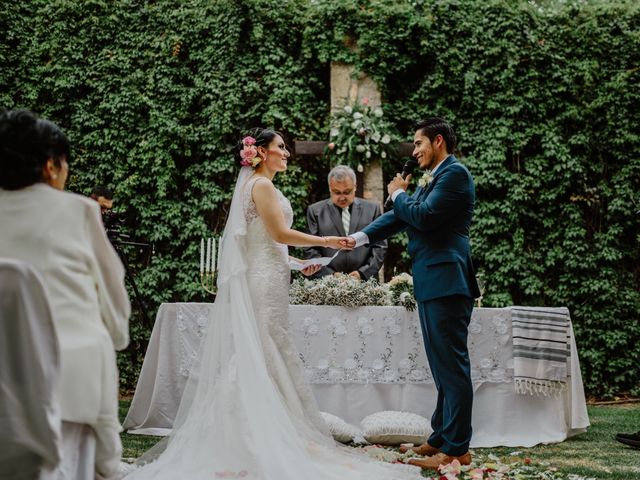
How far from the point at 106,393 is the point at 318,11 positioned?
21.6 ft

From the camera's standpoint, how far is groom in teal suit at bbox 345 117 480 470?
149 inches

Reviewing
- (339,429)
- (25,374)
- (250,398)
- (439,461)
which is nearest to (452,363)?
(439,461)

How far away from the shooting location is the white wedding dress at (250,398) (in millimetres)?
3221

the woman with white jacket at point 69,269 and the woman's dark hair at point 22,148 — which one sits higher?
the woman's dark hair at point 22,148

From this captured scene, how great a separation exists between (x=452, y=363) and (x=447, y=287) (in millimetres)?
456

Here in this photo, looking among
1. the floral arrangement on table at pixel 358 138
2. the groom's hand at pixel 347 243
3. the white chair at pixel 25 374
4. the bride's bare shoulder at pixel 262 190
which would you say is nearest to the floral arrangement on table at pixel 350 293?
the groom's hand at pixel 347 243

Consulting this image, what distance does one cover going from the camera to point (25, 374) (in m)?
1.57

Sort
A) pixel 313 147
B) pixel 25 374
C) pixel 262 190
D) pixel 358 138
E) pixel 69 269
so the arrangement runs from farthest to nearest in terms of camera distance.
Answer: pixel 313 147 < pixel 358 138 < pixel 262 190 < pixel 69 269 < pixel 25 374

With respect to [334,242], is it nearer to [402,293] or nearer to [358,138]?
[402,293]

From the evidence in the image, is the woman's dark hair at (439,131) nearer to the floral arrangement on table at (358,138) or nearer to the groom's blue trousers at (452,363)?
the groom's blue trousers at (452,363)

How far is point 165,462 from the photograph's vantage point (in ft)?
10.8

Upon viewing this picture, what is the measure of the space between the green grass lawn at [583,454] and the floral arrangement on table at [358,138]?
11.7 ft

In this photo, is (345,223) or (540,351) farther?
(345,223)

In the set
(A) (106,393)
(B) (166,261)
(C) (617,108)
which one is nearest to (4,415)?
(A) (106,393)
